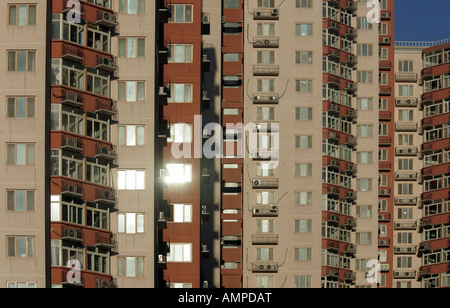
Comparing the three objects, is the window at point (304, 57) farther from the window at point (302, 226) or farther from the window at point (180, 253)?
the window at point (180, 253)

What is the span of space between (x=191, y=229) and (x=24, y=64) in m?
21.8

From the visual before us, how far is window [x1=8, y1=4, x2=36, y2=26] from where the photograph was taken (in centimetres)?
6788

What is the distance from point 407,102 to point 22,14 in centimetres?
6980

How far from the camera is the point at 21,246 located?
65.5 m

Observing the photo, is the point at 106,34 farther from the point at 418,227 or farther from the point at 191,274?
the point at 418,227

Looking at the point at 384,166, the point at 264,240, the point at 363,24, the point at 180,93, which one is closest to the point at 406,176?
the point at 384,166

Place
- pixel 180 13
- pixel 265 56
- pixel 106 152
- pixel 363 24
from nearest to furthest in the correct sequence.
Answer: pixel 106 152 → pixel 180 13 → pixel 265 56 → pixel 363 24

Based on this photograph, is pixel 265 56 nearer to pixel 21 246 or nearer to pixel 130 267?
pixel 130 267

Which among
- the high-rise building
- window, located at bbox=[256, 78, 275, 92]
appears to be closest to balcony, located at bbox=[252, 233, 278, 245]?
the high-rise building

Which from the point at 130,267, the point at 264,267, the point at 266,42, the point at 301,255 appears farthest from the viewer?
the point at 266,42

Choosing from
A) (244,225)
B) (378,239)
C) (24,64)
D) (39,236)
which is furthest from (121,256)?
(378,239)

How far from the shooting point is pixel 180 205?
8419 cm

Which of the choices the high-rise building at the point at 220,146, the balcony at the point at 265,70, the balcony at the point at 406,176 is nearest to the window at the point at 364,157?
the high-rise building at the point at 220,146

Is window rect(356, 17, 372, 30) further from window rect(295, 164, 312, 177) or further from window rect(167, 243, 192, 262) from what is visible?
window rect(167, 243, 192, 262)
